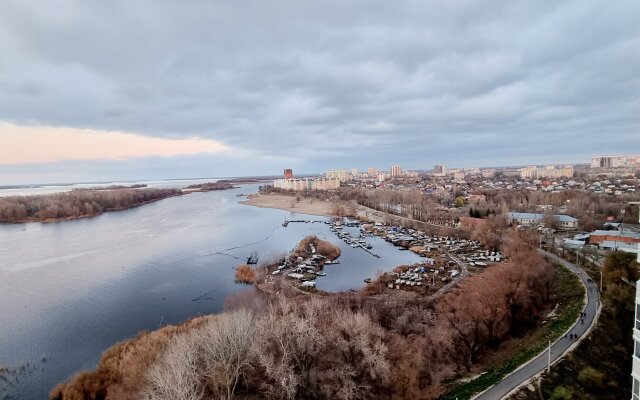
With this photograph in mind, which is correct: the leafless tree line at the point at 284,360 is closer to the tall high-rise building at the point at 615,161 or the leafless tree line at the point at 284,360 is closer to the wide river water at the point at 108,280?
the wide river water at the point at 108,280

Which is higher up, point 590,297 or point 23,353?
point 590,297

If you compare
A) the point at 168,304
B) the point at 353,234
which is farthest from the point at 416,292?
the point at 353,234

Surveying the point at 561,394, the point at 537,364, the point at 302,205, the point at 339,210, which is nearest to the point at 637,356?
the point at 561,394

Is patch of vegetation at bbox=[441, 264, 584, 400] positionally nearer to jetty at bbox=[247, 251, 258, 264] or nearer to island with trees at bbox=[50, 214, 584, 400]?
island with trees at bbox=[50, 214, 584, 400]

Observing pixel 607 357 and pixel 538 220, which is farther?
pixel 538 220

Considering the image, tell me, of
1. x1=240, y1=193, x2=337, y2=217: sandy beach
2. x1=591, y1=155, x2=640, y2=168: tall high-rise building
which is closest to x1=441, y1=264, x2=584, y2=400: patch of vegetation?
x1=240, y1=193, x2=337, y2=217: sandy beach

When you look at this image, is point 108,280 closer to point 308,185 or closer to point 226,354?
point 226,354

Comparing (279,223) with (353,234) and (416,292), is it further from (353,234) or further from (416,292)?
(416,292)
